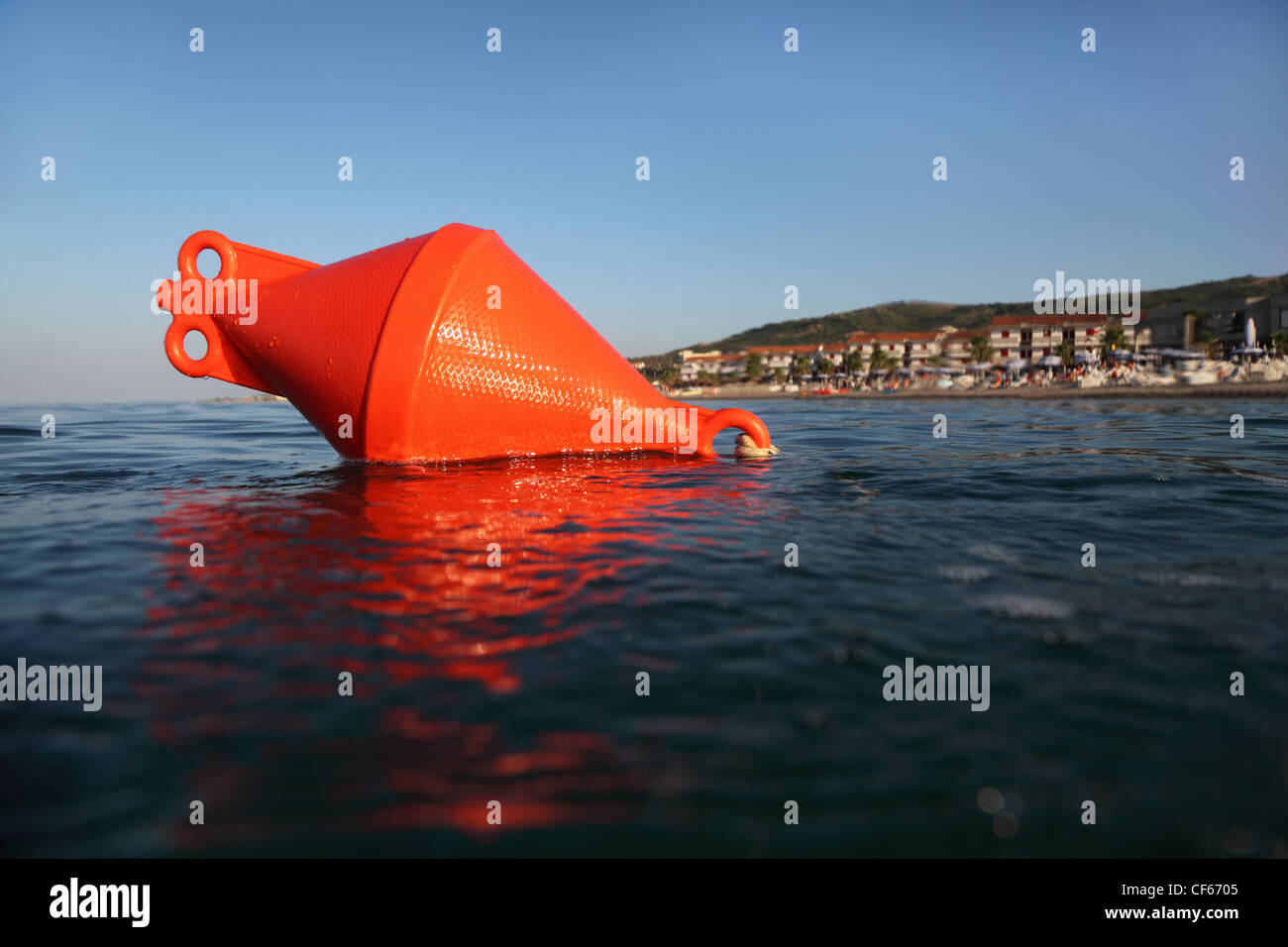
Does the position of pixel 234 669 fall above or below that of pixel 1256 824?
above

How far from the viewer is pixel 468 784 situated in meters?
1.87

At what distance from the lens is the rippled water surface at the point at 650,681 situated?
1.77 metres

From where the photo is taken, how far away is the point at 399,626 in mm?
2963

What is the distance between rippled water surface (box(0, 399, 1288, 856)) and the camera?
69.6 inches

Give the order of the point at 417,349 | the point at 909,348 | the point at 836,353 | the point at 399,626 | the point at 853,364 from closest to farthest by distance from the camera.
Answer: the point at 399,626, the point at 417,349, the point at 853,364, the point at 909,348, the point at 836,353

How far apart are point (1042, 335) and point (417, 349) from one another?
347ft

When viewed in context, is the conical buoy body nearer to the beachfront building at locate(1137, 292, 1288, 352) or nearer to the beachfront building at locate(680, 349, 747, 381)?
the beachfront building at locate(1137, 292, 1288, 352)

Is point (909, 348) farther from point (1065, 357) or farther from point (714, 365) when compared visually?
point (714, 365)

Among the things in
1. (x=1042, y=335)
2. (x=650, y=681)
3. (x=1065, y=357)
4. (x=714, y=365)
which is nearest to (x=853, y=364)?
(x=1042, y=335)

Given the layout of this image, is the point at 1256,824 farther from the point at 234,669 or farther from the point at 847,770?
the point at 234,669

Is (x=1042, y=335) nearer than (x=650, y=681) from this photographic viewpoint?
No
